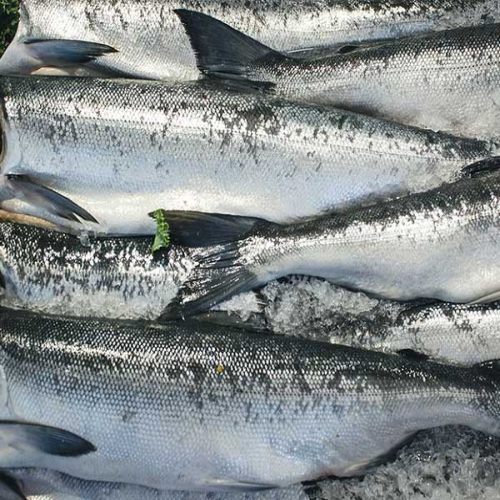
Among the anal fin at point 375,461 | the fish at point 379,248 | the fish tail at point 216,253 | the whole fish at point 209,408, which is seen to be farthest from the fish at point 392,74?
the anal fin at point 375,461

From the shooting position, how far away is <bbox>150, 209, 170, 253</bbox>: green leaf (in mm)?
2600

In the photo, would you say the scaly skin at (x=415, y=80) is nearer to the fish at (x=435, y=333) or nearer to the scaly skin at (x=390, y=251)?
the scaly skin at (x=390, y=251)

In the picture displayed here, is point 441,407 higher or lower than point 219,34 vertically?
lower

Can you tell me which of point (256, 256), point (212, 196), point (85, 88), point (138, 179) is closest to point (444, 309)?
point (256, 256)

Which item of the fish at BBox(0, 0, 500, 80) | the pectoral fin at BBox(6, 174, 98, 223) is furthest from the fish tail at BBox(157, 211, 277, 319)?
the fish at BBox(0, 0, 500, 80)

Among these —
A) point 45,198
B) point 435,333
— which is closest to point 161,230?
point 45,198

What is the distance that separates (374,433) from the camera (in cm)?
240

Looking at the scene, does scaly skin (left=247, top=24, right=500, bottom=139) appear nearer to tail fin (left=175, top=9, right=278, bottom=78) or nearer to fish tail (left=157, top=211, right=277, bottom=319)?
tail fin (left=175, top=9, right=278, bottom=78)

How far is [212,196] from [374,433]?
99cm

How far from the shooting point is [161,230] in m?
2.61

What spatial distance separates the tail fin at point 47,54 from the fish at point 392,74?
408mm

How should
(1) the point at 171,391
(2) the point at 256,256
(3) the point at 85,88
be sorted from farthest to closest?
(3) the point at 85,88
(2) the point at 256,256
(1) the point at 171,391

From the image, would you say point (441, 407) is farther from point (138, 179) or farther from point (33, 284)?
point (33, 284)

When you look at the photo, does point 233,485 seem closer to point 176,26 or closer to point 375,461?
point 375,461
